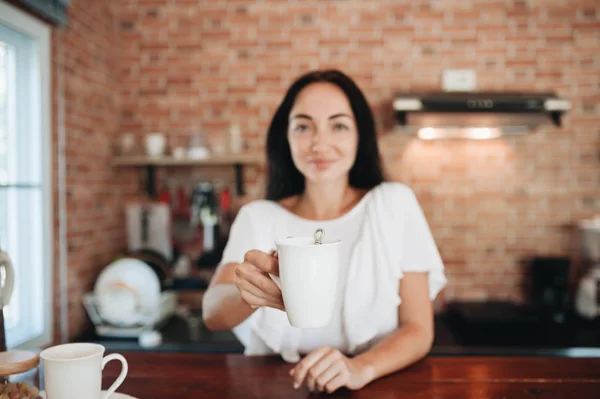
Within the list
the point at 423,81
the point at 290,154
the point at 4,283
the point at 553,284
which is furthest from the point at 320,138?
the point at 553,284

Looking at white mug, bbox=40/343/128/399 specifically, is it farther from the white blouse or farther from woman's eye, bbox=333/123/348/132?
woman's eye, bbox=333/123/348/132

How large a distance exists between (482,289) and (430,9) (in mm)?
1672

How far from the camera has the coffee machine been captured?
2312mm

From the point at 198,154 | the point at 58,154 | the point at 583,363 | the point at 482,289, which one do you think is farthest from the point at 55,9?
the point at 482,289

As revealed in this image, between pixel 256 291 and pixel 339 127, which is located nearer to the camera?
pixel 256 291

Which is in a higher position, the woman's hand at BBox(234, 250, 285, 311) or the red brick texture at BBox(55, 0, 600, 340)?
the red brick texture at BBox(55, 0, 600, 340)

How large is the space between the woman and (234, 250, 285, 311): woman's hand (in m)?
0.33

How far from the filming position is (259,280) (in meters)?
0.73

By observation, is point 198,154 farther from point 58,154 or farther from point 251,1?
point 251,1

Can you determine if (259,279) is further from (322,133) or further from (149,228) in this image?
(149,228)

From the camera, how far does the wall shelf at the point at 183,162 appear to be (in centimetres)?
254

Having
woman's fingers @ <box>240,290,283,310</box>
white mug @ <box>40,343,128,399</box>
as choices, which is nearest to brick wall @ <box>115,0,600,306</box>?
woman's fingers @ <box>240,290,283,310</box>

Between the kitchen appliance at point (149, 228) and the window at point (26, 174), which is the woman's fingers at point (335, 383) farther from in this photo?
the kitchen appliance at point (149, 228)

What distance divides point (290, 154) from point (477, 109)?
4.24 feet
